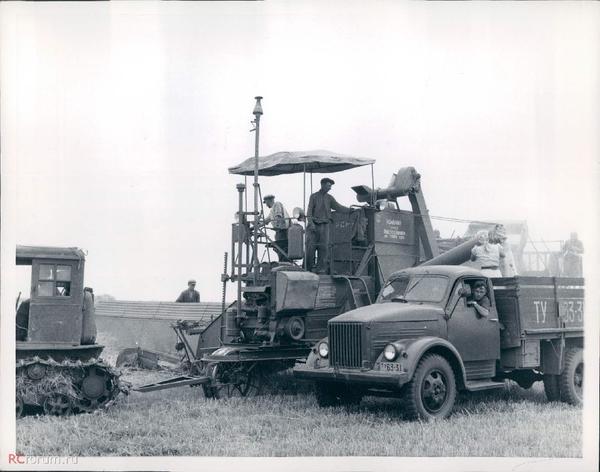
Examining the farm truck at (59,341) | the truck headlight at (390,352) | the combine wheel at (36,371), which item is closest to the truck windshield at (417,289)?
Result: the truck headlight at (390,352)

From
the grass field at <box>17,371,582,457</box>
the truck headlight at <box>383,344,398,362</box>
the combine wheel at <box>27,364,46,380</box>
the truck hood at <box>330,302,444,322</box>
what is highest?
the truck hood at <box>330,302,444,322</box>

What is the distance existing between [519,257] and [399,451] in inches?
456

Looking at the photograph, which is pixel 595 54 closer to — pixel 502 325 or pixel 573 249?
pixel 573 249

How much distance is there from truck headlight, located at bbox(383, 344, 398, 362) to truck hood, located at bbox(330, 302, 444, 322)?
0.49 m

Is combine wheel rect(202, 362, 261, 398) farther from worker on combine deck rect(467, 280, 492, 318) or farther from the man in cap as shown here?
the man in cap

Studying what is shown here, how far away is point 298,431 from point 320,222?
5.80m

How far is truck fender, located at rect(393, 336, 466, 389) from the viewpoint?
10.5 meters

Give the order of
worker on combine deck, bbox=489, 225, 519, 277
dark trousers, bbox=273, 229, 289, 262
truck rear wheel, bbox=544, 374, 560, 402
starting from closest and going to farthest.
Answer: truck rear wheel, bbox=544, 374, 560, 402 < worker on combine deck, bbox=489, 225, 519, 277 < dark trousers, bbox=273, 229, 289, 262

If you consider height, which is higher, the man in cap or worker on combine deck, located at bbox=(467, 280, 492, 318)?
worker on combine deck, located at bbox=(467, 280, 492, 318)

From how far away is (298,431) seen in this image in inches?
402

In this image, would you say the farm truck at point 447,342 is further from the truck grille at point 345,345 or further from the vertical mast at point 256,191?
the vertical mast at point 256,191

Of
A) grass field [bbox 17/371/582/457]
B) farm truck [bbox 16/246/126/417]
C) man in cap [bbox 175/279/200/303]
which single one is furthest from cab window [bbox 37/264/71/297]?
man in cap [bbox 175/279/200/303]

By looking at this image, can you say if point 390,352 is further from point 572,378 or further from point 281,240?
point 281,240

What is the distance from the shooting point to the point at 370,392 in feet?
38.1
